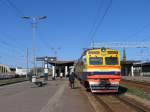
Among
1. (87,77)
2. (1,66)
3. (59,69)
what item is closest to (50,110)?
(87,77)

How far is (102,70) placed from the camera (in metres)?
24.8

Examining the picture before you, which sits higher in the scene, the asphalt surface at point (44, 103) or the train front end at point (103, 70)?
the train front end at point (103, 70)

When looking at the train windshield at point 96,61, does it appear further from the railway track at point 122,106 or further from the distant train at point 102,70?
the railway track at point 122,106

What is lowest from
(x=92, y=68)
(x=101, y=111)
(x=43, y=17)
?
(x=101, y=111)

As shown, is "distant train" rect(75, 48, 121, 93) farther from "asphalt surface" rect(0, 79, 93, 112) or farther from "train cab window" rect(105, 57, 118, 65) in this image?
"asphalt surface" rect(0, 79, 93, 112)

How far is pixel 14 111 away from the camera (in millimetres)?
15070

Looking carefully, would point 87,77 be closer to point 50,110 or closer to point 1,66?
point 50,110

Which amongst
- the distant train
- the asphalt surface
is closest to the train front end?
the distant train

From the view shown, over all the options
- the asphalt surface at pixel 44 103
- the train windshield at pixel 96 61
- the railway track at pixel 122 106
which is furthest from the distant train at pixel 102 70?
the railway track at pixel 122 106

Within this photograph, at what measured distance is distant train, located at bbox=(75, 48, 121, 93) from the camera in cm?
2461

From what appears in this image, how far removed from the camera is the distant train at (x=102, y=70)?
2461cm

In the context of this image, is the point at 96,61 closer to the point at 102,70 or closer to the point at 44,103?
the point at 102,70

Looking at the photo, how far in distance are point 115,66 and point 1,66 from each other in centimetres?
9729

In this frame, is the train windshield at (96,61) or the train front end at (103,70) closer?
the train front end at (103,70)
